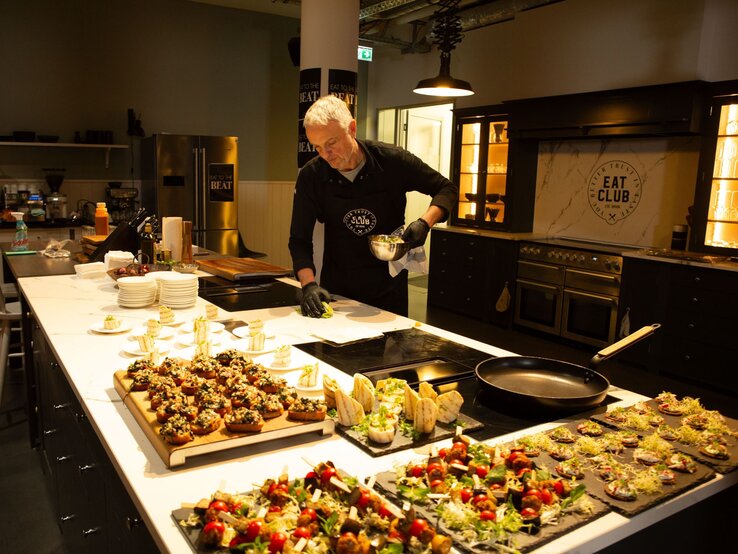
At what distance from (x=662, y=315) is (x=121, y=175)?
19.4 feet

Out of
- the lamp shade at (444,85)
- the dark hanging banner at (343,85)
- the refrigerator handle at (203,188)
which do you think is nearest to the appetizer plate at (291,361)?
the dark hanging banner at (343,85)

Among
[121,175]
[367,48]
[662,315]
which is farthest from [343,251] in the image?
[367,48]

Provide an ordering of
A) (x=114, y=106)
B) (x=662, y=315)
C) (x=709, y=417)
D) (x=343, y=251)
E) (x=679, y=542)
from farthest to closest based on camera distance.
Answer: (x=114, y=106) < (x=662, y=315) < (x=343, y=251) < (x=709, y=417) < (x=679, y=542)

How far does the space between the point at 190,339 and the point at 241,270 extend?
122 centimetres

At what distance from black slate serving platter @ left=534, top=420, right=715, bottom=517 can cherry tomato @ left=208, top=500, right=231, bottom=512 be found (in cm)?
62

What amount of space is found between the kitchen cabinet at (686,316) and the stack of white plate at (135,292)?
397cm

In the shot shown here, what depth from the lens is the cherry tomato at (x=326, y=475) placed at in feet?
3.54

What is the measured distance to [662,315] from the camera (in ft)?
16.1

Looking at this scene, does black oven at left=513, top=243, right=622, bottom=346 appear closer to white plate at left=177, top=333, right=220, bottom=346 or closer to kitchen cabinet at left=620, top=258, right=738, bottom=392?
kitchen cabinet at left=620, top=258, right=738, bottom=392

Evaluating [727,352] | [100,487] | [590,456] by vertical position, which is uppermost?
[590,456]

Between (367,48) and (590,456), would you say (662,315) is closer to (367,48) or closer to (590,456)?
(590,456)

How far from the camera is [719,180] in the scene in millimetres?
4820

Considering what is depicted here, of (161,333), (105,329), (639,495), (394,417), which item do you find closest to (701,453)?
(639,495)

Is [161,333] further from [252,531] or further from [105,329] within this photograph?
[252,531]
